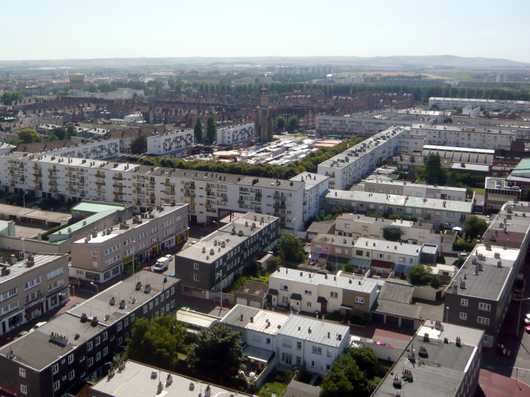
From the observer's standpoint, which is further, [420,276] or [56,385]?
[420,276]

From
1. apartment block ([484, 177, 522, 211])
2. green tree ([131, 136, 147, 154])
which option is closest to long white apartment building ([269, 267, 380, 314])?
apartment block ([484, 177, 522, 211])

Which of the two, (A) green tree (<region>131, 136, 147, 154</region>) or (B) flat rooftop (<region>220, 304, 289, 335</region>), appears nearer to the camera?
(B) flat rooftop (<region>220, 304, 289, 335</region>)

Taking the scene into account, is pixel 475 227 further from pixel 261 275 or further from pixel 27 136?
pixel 27 136

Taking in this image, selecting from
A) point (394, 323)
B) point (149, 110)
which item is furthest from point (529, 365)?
point (149, 110)

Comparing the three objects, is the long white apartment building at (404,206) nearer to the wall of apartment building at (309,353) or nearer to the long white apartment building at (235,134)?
the wall of apartment building at (309,353)

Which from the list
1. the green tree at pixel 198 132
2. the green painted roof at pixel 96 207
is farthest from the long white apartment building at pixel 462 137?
the green painted roof at pixel 96 207

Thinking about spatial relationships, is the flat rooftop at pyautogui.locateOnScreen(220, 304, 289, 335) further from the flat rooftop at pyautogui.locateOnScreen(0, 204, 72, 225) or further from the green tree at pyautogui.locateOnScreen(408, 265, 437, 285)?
the flat rooftop at pyautogui.locateOnScreen(0, 204, 72, 225)

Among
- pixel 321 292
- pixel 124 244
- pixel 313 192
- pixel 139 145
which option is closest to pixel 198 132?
pixel 139 145
